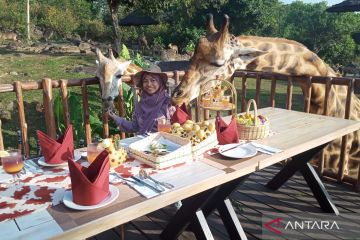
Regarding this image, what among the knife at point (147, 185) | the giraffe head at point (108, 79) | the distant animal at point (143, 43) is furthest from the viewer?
the distant animal at point (143, 43)

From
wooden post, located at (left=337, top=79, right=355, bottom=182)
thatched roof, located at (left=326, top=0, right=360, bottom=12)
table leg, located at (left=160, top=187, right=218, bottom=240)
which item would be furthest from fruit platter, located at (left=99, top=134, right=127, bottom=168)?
thatched roof, located at (left=326, top=0, right=360, bottom=12)

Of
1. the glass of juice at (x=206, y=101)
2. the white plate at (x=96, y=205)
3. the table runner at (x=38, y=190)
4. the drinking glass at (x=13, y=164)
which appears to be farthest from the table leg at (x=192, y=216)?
the drinking glass at (x=13, y=164)

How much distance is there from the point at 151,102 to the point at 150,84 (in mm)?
184

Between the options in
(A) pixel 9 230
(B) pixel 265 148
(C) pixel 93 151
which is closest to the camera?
(A) pixel 9 230

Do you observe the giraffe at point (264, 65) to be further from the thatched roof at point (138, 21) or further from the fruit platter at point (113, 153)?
the thatched roof at point (138, 21)

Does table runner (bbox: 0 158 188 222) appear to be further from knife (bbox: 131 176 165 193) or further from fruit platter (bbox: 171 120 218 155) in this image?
fruit platter (bbox: 171 120 218 155)

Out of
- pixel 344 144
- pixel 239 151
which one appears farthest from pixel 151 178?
pixel 344 144

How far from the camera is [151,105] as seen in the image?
3.40 metres

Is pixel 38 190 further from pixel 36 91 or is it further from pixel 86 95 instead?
pixel 36 91

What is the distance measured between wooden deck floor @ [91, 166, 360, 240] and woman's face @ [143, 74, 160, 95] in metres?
1.25

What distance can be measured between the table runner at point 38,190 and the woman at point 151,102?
119 centimetres

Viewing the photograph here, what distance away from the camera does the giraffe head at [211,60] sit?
374 cm

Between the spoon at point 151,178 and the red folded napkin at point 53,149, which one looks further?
the red folded napkin at point 53,149

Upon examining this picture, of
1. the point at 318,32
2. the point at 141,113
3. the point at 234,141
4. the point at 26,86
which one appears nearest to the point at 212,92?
the point at 141,113
